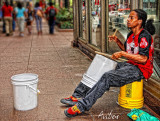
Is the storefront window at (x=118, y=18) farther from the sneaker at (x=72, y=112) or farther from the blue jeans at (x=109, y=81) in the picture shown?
the sneaker at (x=72, y=112)

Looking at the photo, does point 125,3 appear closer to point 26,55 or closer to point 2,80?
point 2,80

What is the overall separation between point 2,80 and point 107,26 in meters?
2.69

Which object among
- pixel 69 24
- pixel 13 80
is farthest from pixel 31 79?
pixel 69 24

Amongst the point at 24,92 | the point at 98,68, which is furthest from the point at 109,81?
the point at 24,92

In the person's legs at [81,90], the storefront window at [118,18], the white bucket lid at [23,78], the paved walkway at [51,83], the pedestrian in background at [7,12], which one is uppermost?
the pedestrian in background at [7,12]

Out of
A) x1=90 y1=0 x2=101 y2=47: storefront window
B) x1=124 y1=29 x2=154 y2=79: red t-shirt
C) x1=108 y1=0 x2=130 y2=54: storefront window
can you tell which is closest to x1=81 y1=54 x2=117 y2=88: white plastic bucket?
x1=124 y1=29 x2=154 y2=79: red t-shirt

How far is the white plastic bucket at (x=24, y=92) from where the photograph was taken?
3.51 m

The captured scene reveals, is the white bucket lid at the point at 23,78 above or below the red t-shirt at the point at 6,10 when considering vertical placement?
below

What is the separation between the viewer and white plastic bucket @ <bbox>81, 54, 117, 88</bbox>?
3584 millimetres

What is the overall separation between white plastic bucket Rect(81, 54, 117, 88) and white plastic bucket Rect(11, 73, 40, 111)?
76cm

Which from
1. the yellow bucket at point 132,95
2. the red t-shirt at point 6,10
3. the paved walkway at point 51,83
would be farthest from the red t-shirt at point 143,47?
the red t-shirt at point 6,10

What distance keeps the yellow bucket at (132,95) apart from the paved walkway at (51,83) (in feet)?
0.39

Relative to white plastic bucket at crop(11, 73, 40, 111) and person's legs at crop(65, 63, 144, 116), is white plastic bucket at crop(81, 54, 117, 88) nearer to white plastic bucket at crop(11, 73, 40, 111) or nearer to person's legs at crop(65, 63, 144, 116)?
person's legs at crop(65, 63, 144, 116)

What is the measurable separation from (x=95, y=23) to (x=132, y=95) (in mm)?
3784
